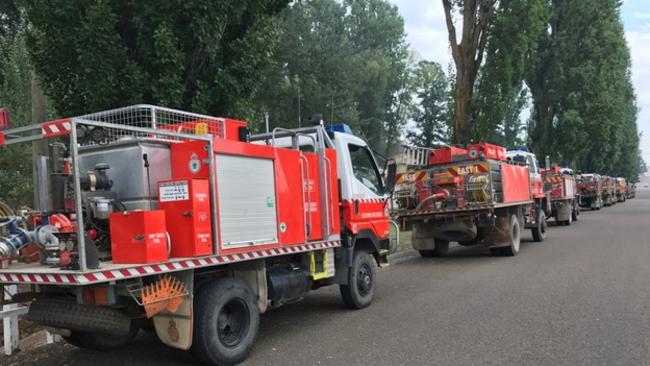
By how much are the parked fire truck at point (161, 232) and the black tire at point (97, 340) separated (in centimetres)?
1

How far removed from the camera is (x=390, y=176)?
794 cm

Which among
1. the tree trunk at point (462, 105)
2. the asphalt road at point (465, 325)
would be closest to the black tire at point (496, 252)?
the asphalt road at point (465, 325)

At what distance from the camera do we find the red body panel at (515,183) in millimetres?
12602

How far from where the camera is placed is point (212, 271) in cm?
530

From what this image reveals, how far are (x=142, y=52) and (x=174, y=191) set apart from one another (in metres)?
3.80

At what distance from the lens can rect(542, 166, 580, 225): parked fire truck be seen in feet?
70.1

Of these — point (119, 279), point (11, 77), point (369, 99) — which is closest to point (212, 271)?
point (119, 279)

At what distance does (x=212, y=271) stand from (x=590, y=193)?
34.7m

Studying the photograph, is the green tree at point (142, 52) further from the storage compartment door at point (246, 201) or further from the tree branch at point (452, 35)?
the tree branch at point (452, 35)

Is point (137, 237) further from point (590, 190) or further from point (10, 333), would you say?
point (590, 190)

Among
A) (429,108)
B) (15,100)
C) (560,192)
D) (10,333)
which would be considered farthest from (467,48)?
(429,108)

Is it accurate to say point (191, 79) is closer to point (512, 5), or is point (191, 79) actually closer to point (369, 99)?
point (512, 5)

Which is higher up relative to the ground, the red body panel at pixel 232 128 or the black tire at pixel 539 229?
the red body panel at pixel 232 128

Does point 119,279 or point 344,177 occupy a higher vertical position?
point 344,177
